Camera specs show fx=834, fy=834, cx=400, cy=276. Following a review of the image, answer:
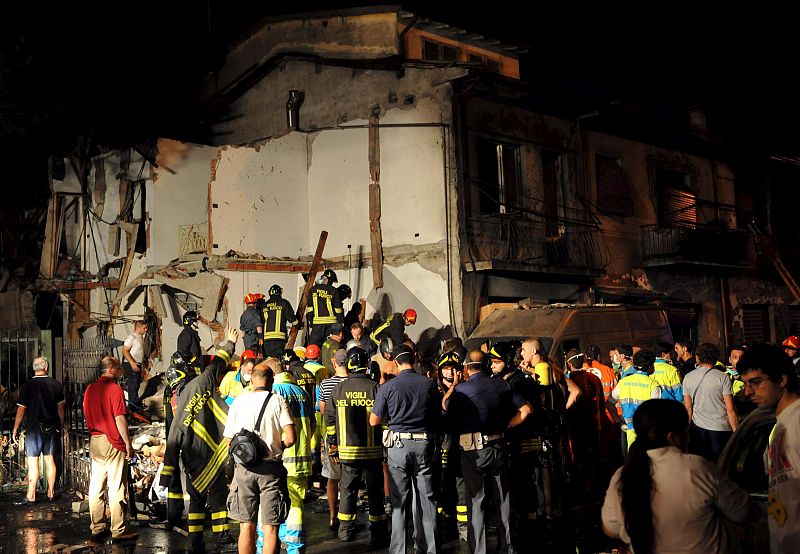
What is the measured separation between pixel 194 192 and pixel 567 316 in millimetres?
10322

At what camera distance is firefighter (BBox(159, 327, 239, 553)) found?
9.02 meters

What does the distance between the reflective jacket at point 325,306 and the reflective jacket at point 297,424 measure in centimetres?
723

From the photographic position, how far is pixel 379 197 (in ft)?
65.1

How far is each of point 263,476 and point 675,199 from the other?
20822mm

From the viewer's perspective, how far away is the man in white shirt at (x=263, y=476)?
744 centimetres

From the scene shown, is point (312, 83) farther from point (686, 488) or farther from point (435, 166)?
point (686, 488)

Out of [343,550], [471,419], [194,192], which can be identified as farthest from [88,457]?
[194,192]

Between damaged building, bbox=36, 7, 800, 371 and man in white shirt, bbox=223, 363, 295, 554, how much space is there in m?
11.5

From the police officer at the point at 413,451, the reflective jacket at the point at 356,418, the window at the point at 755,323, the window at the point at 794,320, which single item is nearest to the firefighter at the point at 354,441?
the reflective jacket at the point at 356,418

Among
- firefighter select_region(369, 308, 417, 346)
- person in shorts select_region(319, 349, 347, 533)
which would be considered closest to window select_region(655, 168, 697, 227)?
firefighter select_region(369, 308, 417, 346)

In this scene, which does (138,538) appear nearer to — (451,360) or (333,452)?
(333,452)

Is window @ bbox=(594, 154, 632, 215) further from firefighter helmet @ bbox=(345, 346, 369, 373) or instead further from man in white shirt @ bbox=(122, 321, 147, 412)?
firefighter helmet @ bbox=(345, 346, 369, 373)

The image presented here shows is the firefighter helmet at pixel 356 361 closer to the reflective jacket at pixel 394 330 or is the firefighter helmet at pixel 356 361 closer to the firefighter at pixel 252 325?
the reflective jacket at pixel 394 330

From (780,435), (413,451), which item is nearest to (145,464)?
(413,451)
